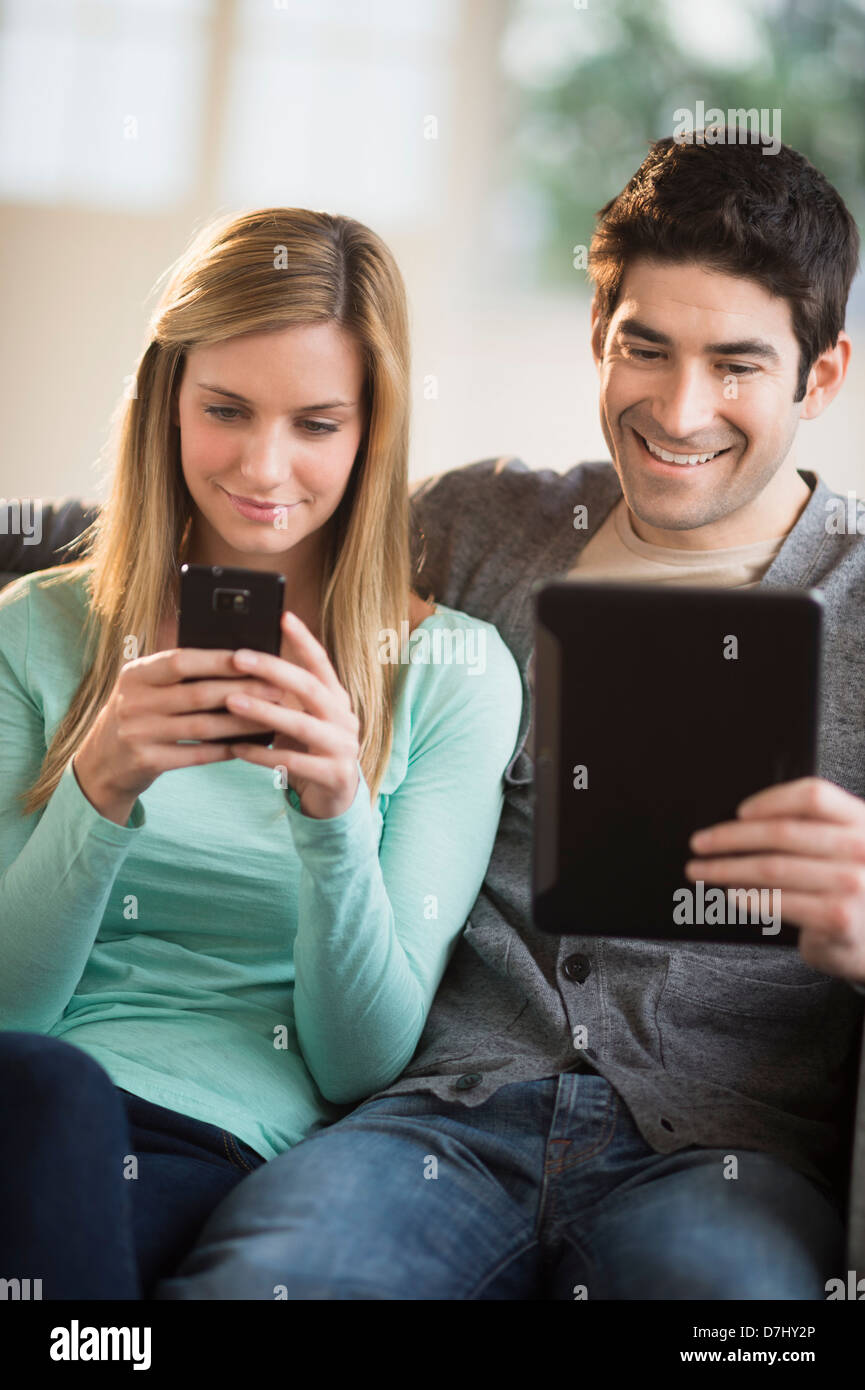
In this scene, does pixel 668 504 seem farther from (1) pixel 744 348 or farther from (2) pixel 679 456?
(1) pixel 744 348

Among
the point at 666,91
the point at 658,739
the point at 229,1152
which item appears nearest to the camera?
the point at 658,739

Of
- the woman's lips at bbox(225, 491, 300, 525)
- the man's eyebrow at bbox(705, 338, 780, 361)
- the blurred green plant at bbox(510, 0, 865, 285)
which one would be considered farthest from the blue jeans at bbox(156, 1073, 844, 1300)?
the blurred green plant at bbox(510, 0, 865, 285)

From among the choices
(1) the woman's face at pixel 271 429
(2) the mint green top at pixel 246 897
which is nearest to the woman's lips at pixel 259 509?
(1) the woman's face at pixel 271 429

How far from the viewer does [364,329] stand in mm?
1369

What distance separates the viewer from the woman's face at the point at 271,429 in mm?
1316

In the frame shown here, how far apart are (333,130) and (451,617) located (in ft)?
9.65

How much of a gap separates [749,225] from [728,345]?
13 cm

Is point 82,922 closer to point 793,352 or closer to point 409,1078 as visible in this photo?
point 409,1078

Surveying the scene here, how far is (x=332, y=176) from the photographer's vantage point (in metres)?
3.94

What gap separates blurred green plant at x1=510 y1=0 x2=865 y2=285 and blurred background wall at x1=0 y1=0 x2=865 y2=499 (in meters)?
0.03

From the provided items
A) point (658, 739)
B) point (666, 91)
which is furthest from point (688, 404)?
point (666, 91)

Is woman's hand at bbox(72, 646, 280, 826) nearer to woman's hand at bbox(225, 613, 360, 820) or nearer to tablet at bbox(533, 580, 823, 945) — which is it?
woman's hand at bbox(225, 613, 360, 820)

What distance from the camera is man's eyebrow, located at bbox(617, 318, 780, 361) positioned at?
54.3 inches

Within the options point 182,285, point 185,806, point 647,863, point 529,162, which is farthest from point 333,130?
point 647,863
